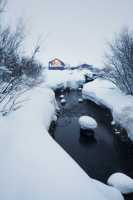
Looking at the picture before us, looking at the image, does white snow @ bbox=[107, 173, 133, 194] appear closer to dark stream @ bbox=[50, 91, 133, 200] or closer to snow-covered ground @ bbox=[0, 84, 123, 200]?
dark stream @ bbox=[50, 91, 133, 200]

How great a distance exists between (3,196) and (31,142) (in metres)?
3.25

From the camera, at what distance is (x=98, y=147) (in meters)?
11.4

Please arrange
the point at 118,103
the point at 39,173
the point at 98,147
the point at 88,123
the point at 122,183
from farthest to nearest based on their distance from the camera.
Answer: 1. the point at 118,103
2. the point at 88,123
3. the point at 98,147
4. the point at 122,183
5. the point at 39,173

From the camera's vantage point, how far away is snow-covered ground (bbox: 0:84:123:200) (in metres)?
5.13

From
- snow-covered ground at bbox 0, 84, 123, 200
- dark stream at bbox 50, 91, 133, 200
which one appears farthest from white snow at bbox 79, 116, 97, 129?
snow-covered ground at bbox 0, 84, 123, 200

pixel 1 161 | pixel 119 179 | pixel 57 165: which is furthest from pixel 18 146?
pixel 119 179

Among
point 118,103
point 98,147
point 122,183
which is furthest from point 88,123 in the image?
point 122,183

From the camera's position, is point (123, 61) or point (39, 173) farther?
point (123, 61)

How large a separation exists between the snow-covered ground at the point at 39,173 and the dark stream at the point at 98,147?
2348 mm

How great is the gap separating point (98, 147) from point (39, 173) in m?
6.02

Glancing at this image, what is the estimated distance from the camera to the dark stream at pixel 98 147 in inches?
366

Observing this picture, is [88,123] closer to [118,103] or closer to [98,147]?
[98,147]

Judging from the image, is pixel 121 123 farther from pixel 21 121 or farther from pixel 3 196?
pixel 3 196

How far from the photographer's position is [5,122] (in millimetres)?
10250
